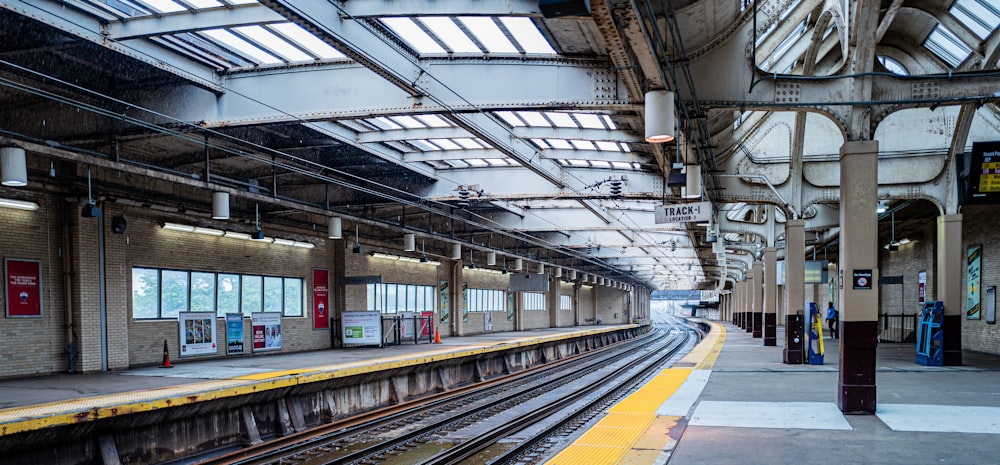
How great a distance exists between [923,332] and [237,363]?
17.2 metres

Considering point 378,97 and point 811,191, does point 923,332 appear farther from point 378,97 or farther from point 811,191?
point 378,97

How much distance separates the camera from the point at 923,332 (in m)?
18.2

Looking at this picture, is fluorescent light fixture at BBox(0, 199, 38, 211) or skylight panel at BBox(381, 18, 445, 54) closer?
skylight panel at BBox(381, 18, 445, 54)

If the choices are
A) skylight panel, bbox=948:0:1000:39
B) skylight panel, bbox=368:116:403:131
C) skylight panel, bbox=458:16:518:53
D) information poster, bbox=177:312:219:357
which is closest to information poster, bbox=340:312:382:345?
information poster, bbox=177:312:219:357

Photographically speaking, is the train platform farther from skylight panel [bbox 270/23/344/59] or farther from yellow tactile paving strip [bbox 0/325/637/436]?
skylight panel [bbox 270/23/344/59]

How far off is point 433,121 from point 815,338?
37.5 ft

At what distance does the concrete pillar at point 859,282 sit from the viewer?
10773 mm

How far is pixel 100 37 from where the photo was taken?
9.73 meters

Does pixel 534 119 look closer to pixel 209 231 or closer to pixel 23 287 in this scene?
pixel 209 231

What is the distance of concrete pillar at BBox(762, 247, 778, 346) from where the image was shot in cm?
2611

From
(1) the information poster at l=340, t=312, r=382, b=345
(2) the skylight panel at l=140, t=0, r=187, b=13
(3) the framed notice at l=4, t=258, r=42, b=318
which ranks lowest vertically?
(1) the information poster at l=340, t=312, r=382, b=345

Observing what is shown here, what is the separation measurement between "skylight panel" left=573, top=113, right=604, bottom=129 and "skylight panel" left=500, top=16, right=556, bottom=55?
12.2 feet

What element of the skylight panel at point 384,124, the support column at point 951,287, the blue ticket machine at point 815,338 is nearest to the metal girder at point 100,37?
the skylight panel at point 384,124

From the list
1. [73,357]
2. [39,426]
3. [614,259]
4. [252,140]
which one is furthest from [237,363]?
[614,259]
